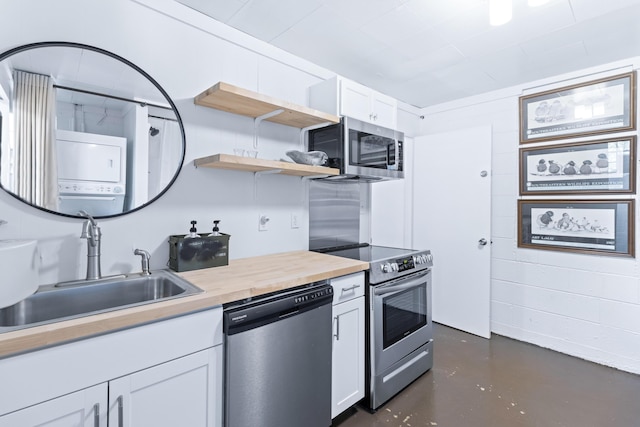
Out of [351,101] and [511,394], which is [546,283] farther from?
[351,101]

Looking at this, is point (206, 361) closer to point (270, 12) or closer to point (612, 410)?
point (270, 12)

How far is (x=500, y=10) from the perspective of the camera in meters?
1.83

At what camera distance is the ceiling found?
1882 millimetres

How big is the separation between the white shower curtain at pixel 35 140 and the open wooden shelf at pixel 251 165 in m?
0.69

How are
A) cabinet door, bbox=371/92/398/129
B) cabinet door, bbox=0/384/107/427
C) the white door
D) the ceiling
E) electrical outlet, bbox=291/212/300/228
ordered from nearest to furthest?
1. cabinet door, bbox=0/384/107/427
2. the ceiling
3. electrical outlet, bbox=291/212/300/228
4. cabinet door, bbox=371/92/398/129
5. the white door

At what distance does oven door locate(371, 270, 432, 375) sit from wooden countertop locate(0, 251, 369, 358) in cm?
30

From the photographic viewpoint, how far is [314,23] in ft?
6.68

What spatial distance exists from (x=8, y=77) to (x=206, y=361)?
1.53 metres

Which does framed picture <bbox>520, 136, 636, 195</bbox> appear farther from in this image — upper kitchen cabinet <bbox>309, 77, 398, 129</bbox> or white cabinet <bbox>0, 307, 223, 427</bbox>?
white cabinet <bbox>0, 307, 223, 427</bbox>

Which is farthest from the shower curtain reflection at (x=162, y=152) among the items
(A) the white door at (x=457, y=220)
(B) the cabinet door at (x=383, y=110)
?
(A) the white door at (x=457, y=220)

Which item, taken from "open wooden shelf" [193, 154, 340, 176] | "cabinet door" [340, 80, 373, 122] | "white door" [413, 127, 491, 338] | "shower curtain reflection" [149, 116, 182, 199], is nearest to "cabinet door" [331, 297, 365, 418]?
"open wooden shelf" [193, 154, 340, 176]

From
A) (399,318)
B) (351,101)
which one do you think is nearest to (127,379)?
(399,318)

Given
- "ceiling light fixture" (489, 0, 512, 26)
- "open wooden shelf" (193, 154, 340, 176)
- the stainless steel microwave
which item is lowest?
"open wooden shelf" (193, 154, 340, 176)

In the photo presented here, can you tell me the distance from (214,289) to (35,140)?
108 centimetres
